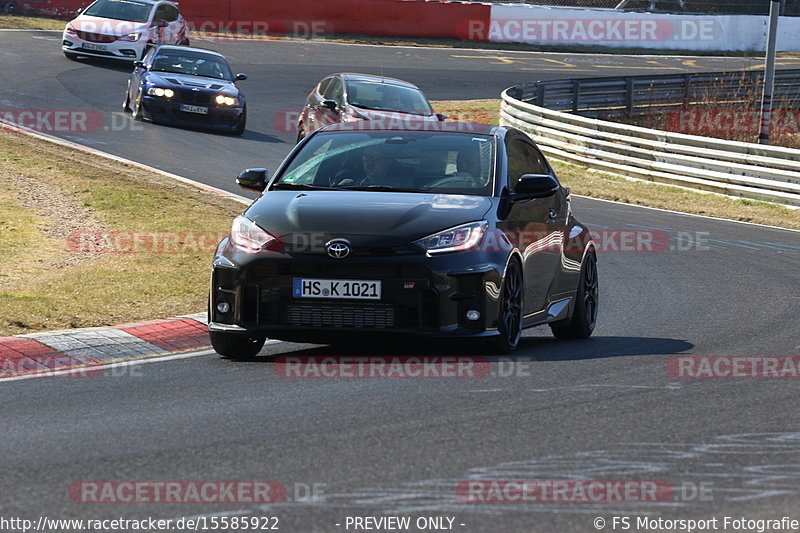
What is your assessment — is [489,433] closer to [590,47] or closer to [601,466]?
[601,466]

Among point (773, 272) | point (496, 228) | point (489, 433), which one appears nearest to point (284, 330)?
point (496, 228)

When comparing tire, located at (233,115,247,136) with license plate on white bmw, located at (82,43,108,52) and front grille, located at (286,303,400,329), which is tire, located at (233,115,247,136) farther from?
front grille, located at (286,303,400,329)

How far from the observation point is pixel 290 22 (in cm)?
4950

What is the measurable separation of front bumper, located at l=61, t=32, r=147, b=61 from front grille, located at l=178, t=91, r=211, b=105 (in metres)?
8.16

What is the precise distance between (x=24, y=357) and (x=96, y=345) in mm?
629

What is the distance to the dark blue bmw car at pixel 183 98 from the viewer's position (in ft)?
91.2

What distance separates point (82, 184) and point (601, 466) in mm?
13551

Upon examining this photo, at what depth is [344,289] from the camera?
877 cm
